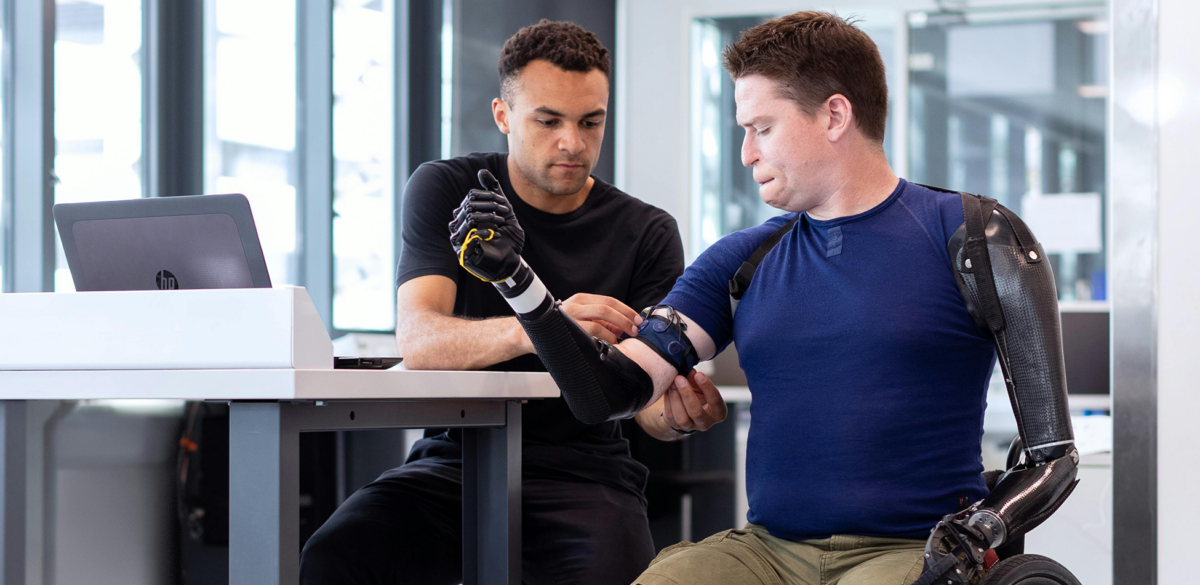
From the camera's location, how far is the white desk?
→ 1159 millimetres

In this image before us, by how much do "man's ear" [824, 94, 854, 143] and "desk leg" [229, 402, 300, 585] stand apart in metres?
0.77

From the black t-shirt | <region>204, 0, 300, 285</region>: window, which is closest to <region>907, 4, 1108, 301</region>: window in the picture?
<region>204, 0, 300, 285</region>: window

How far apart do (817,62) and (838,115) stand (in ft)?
0.24

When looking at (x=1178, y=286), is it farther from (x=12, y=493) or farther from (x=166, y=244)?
(x=12, y=493)

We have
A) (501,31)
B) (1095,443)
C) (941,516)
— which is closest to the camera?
(941,516)

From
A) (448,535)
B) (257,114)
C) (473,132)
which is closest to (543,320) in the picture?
(448,535)

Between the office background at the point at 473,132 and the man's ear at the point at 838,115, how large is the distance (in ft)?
2.72

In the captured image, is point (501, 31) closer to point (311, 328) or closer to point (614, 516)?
point (614, 516)

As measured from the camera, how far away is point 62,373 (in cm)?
125

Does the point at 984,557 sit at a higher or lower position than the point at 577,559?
higher

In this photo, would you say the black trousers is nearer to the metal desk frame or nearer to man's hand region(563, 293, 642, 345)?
the metal desk frame

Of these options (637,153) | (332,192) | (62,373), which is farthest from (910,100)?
(62,373)

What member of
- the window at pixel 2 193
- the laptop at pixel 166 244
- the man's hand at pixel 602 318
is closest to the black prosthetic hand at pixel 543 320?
the man's hand at pixel 602 318

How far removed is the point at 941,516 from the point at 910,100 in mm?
4059
